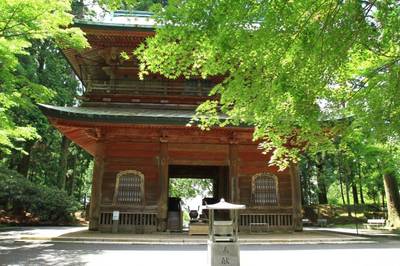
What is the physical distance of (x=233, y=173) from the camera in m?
14.6

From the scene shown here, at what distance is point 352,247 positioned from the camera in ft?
37.8

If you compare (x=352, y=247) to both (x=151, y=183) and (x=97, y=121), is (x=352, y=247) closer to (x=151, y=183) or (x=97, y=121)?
(x=151, y=183)

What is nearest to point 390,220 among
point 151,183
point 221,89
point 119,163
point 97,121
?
point 151,183

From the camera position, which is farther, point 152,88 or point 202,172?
point 202,172

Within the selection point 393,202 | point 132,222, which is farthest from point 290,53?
point 393,202

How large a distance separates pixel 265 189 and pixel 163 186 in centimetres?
429

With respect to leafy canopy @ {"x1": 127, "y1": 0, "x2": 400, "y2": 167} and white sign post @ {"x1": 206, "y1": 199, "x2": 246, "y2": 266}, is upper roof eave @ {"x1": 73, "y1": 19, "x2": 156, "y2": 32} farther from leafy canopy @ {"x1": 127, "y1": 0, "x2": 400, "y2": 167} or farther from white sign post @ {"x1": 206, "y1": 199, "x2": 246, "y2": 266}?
leafy canopy @ {"x1": 127, "y1": 0, "x2": 400, "y2": 167}

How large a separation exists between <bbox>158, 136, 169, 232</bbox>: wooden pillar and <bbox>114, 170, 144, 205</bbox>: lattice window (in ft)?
2.76

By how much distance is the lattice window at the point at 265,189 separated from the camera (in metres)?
14.7

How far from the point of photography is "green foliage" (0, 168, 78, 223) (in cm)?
2238

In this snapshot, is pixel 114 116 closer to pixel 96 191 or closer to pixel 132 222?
pixel 96 191

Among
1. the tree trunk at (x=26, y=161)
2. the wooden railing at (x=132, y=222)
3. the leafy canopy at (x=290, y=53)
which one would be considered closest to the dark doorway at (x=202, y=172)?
the wooden railing at (x=132, y=222)

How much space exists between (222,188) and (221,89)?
14.3 meters

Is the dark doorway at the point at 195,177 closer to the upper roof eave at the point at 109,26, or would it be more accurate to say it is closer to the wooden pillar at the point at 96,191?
the wooden pillar at the point at 96,191
